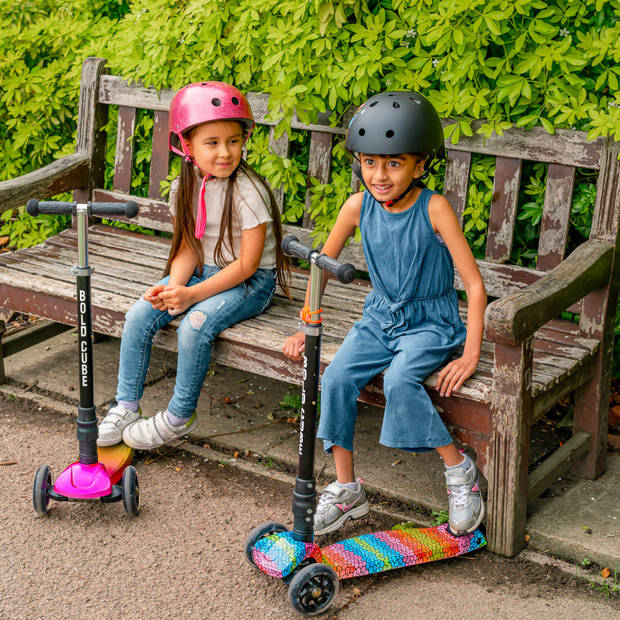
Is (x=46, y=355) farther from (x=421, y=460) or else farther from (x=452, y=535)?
(x=452, y=535)

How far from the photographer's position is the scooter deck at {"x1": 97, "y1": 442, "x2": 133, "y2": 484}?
3416 millimetres

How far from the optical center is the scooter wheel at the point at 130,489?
321 centimetres

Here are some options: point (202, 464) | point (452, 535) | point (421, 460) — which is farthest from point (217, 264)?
point (452, 535)

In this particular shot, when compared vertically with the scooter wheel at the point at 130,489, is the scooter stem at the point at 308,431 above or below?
above

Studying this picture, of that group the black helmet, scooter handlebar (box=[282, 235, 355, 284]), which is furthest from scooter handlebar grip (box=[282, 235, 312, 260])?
the black helmet

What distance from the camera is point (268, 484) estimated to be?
3.54 m

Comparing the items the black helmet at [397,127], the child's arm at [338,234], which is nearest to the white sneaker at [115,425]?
the child's arm at [338,234]

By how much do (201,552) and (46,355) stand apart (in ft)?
6.42

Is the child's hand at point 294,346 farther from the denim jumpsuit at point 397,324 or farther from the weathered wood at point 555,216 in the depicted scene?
the weathered wood at point 555,216

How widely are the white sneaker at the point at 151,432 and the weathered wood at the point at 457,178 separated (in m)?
1.39

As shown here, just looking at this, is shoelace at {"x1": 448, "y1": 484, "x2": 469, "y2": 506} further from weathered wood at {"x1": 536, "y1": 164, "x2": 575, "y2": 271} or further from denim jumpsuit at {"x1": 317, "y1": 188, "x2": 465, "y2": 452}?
weathered wood at {"x1": 536, "y1": 164, "x2": 575, "y2": 271}

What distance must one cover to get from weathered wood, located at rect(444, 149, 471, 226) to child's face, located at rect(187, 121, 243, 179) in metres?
0.85

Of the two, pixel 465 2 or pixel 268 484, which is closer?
pixel 465 2

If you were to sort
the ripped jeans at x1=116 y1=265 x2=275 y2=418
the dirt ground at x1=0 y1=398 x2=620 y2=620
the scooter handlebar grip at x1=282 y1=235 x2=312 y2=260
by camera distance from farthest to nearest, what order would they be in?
the ripped jeans at x1=116 y1=265 x2=275 y2=418 → the dirt ground at x1=0 y1=398 x2=620 y2=620 → the scooter handlebar grip at x1=282 y1=235 x2=312 y2=260
